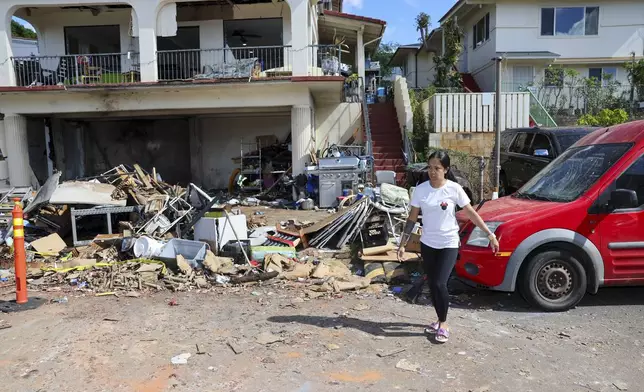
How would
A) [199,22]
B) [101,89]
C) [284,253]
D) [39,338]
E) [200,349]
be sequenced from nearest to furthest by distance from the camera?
1. [200,349]
2. [39,338]
3. [284,253]
4. [101,89]
5. [199,22]

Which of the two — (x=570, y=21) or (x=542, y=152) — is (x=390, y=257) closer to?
(x=542, y=152)

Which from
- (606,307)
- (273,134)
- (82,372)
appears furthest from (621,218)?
(273,134)

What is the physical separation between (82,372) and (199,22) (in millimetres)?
14338

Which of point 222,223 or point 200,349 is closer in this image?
point 200,349

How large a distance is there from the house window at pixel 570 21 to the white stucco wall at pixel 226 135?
12143 mm

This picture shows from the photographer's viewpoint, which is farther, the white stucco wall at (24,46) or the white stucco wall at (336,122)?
the white stucco wall at (24,46)

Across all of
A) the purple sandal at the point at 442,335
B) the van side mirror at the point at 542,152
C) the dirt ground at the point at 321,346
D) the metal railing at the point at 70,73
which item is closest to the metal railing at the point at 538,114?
the van side mirror at the point at 542,152

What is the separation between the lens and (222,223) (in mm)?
8062

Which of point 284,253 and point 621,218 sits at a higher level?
point 621,218

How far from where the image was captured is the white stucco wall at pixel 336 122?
57.8ft

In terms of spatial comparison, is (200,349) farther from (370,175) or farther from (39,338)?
(370,175)

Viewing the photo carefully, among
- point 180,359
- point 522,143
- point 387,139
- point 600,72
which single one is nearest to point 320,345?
point 180,359

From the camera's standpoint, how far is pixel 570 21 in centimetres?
2122

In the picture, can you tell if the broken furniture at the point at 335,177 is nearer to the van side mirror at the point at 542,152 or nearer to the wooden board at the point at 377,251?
the van side mirror at the point at 542,152
